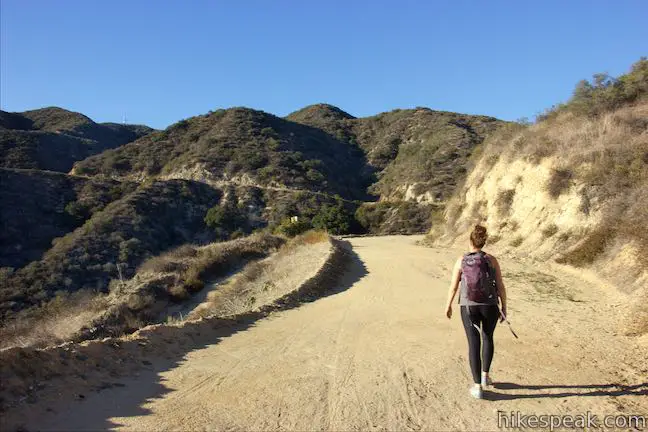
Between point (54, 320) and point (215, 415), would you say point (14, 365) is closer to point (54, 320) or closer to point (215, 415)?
point (215, 415)

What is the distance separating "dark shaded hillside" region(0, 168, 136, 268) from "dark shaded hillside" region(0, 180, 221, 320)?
1.79m

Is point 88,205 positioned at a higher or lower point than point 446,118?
lower

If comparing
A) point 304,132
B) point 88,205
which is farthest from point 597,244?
point 304,132

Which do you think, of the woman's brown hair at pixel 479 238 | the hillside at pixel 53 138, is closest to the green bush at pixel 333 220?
the hillside at pixel 53 138

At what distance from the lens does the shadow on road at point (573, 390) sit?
194 inches

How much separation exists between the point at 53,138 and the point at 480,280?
2544 inches

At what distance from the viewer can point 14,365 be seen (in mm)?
5055

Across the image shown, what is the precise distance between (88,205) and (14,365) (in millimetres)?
35376

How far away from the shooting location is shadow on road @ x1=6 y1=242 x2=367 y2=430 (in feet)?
14.5

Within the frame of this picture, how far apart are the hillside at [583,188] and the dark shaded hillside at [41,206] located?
25.8m

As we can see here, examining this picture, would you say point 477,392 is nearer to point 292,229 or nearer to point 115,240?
point 115,240

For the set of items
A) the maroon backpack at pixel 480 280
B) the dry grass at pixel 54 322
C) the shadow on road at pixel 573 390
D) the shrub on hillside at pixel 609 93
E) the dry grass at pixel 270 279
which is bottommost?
the dry grass at pixel 54 322

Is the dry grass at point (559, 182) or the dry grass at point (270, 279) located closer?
the dry grass at point (270, 279)

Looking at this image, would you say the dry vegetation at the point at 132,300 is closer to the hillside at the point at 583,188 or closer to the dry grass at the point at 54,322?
the dry grass at the point at 54,322
